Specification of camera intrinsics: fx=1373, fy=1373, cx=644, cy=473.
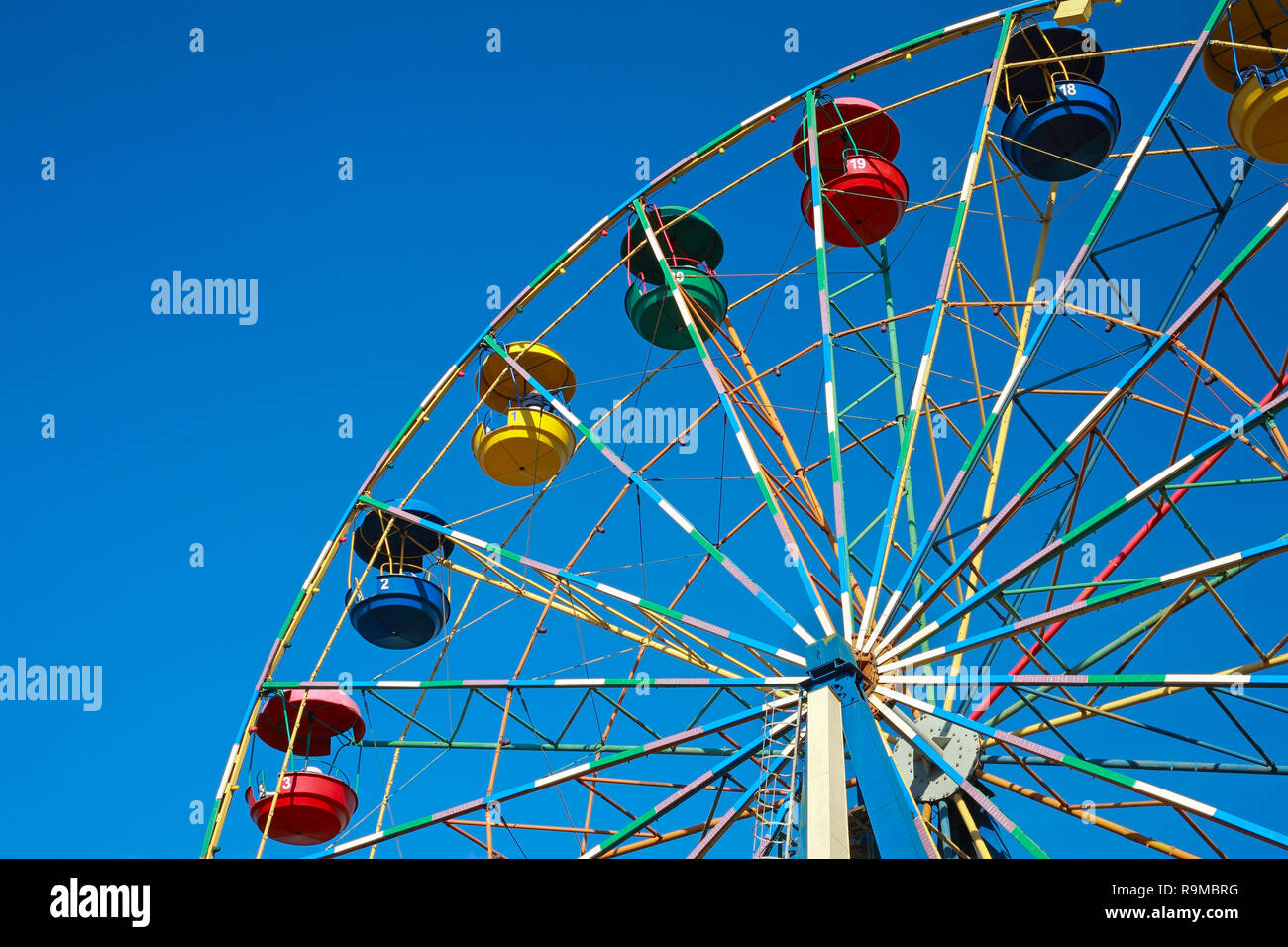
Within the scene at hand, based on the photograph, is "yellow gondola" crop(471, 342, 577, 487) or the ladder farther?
"yellow gondola" crop(471, 342, 577, 487)

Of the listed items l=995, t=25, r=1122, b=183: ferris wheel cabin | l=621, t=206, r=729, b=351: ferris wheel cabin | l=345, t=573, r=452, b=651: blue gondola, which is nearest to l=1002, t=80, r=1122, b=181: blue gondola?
l=995, t=25, r=1122, b=183: ferris wheel cabin

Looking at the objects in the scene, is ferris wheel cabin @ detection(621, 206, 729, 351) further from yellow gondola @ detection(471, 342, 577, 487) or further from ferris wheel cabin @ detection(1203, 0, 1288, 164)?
ferris wheel cabin @ detection(1203, 0, 1288, 164)

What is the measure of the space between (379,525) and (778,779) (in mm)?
7721

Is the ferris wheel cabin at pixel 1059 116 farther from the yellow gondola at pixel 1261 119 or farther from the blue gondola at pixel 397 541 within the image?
the blue gondola at pixel 397 541

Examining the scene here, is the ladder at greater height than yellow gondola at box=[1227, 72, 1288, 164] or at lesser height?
lesser

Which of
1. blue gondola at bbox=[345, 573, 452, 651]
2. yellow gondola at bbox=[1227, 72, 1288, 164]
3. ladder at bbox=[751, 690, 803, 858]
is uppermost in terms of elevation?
yellow gondola at bbox=[1227, 72, 1288, 164]

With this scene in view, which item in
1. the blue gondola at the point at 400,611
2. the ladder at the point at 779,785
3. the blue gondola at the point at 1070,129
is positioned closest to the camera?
the ladder at the point at 779,785

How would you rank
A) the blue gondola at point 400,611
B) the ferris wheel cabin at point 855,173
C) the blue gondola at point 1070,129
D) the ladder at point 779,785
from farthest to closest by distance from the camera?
the blue gondola at point 400,611
the ferris wheel cabin at point 855,173
the blue gondola at point 1070,129
the ladder at point 779,785

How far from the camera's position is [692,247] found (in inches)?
778

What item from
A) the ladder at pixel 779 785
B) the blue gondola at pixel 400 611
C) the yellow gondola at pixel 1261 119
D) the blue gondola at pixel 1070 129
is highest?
the blue gondola at pixel 1070 129

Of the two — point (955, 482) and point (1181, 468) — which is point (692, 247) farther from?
point (1181, 468)

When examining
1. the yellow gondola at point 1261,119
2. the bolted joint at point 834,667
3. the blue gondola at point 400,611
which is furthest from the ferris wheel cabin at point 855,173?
the blue gondola at point 400,611

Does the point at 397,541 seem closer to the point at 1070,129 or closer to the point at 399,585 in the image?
the point at 399,585
